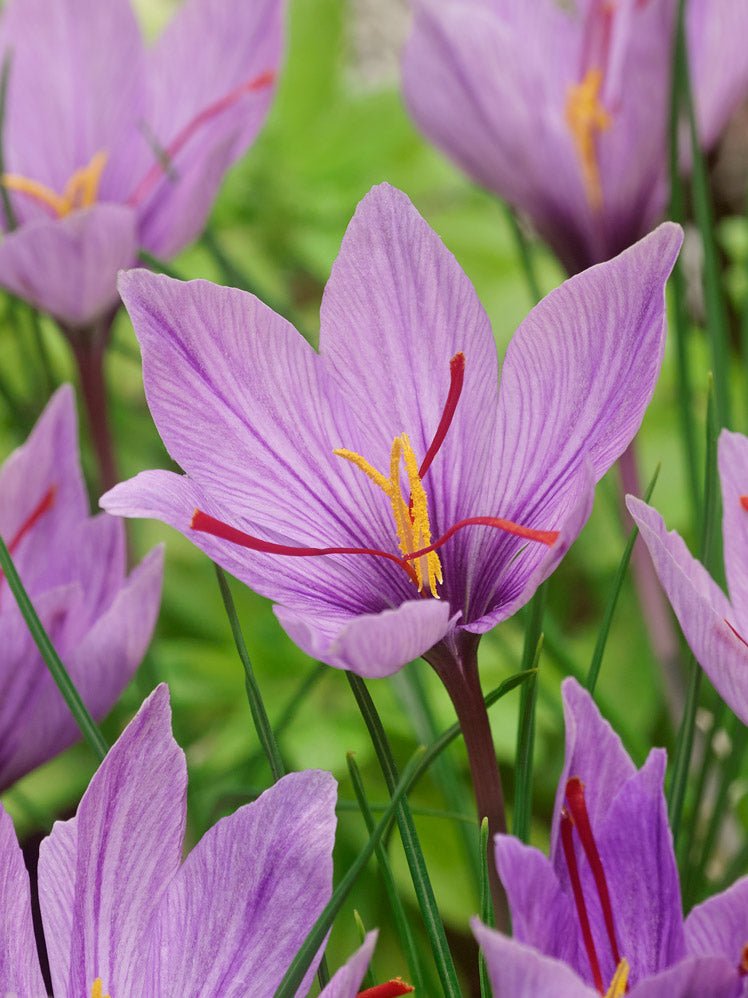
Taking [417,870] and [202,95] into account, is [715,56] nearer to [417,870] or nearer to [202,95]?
[202,95]

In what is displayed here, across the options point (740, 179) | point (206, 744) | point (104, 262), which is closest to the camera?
point (104, 262)

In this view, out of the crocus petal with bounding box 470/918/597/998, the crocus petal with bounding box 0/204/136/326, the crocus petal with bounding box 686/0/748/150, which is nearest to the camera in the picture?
the crocus petal with bounding box 470/918/597/998

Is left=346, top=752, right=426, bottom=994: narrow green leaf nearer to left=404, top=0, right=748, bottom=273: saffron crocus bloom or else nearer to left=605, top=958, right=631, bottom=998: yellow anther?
left=605, top=958, right=631, bottom=998: yellow anther

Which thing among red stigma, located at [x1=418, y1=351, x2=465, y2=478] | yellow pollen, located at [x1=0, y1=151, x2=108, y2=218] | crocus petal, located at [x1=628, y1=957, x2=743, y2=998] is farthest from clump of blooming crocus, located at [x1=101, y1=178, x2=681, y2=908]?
yellow pollen, located at [x1=0, y1=151, x2=108, y2=218]

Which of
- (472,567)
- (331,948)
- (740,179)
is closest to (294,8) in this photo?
(740,179)

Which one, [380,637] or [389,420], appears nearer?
[380,637]

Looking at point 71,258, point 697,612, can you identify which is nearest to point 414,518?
point 697,612

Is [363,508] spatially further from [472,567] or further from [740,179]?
[740,179]
